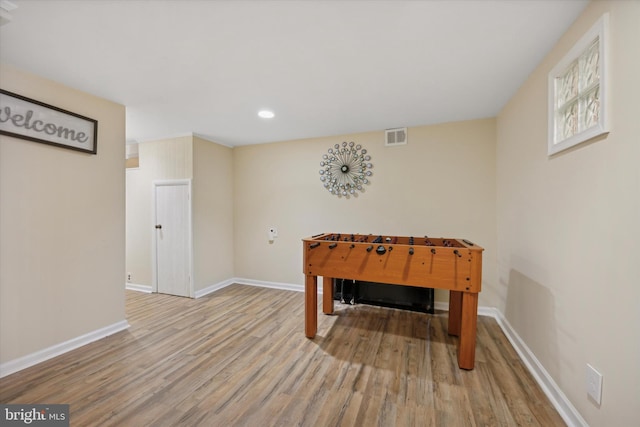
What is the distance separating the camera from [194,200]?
3633mm

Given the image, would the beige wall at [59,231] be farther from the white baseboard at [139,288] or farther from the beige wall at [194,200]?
the white baseboard at [139,288]

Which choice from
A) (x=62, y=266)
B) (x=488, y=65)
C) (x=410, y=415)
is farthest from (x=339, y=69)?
(x=62, y=266)

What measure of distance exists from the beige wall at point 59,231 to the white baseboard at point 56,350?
0.12ft

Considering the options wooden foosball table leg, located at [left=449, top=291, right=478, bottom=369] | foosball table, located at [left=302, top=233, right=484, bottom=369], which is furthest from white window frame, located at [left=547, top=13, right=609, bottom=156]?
wooden foosball table leg, located at [left=449, top=291, right=478, bottom=369]

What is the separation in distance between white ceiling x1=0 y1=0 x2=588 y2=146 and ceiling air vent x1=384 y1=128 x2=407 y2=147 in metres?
0.55

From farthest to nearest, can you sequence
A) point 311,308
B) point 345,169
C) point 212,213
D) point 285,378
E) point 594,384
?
point 212,213 → point 345,169 → point 311,308 → point 285,378 → point 594,384

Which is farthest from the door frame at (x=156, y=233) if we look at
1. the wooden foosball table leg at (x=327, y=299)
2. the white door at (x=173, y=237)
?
the wooden foosball table leg at (x=327, y=299)

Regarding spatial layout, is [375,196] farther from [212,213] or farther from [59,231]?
[59,231]

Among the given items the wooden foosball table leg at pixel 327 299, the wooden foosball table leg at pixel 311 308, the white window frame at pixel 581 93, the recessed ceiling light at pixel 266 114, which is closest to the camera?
the white window frame at pixel 581 93

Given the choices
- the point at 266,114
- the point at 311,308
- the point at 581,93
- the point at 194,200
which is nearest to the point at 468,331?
the point at 311,308

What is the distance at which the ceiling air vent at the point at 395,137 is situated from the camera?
333 centimetres

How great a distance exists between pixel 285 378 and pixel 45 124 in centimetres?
285

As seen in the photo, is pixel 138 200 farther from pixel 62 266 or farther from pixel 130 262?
pixel 62 266

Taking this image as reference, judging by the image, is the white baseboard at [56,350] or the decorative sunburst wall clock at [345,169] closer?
the white baseboard at [56,350]
